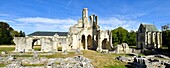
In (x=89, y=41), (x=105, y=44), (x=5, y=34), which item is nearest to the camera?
(x=105, y=44)

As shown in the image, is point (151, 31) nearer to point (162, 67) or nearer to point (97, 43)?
point (97, 43)

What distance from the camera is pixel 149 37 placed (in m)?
49.2

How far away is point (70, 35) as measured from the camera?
4234cm

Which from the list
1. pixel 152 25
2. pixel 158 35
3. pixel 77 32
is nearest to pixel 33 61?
pixel 77 32

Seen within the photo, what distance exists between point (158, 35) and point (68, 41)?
24.7 m

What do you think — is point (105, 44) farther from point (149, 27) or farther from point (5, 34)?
point (5, 34)

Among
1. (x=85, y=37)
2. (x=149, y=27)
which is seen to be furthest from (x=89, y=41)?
(x=149, y=27)

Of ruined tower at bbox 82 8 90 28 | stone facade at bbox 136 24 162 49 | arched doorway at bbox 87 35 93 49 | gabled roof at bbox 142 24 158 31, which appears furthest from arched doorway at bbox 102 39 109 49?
gabled roof at bbox 142 24 158 31

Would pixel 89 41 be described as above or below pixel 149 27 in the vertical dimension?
below

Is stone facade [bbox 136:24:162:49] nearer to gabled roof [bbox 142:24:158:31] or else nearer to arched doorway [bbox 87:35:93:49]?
gabled roof [bbox 142:24:158:31]

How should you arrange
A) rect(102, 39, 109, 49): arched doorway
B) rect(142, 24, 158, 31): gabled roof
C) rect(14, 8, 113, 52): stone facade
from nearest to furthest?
1. rect(14, 8, 113, 52): stone facade
2. rect(102, 39, 109, 49): arched doorway
3. rect(142, 24, 158, 31): gabled roof

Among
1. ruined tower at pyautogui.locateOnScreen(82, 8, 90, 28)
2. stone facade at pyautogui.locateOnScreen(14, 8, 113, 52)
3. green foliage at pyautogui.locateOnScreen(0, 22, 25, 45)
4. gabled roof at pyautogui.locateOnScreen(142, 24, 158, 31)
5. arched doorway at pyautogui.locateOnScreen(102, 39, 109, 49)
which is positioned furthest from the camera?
green foliage at pyautogui.locateOnScreen(0, 22, 25, 45)

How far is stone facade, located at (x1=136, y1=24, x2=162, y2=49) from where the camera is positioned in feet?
156

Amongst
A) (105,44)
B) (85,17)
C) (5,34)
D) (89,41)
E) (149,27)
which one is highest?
(85,17)
